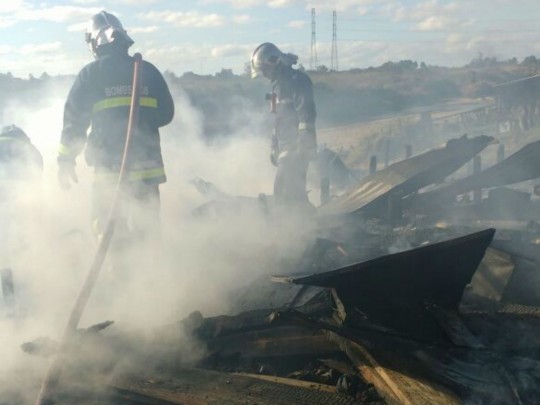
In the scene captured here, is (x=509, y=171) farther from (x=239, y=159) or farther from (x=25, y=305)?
(x=239, y=159)

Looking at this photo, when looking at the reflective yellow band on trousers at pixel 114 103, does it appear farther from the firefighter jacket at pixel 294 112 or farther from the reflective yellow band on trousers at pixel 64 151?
the firefighter jacket at pixel 294 112

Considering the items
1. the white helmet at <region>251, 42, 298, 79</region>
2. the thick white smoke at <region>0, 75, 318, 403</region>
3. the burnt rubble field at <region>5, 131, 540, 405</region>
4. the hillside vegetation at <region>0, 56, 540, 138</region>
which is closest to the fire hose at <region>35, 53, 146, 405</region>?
the burnt rubble field at <region>5, 131, 540, 405</region>

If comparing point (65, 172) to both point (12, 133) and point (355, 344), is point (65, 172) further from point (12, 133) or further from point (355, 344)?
point (355, 344)

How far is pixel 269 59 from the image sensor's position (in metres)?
6.92

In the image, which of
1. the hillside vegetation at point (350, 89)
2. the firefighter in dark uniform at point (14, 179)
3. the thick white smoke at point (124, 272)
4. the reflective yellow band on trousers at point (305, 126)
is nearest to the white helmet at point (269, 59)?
the reflective yellow band on trousers at point (305, 126)

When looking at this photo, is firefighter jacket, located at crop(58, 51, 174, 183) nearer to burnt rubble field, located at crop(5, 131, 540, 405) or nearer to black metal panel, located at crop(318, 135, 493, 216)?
burnt rubble field, located at crop(5, 131, 540, 405)

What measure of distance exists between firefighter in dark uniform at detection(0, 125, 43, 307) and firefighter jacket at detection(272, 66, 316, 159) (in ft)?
9.15

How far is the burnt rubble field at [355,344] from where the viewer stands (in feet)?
9.80

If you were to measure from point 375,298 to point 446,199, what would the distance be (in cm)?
460

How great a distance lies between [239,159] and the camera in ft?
42.1

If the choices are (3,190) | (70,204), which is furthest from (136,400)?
(70,204)

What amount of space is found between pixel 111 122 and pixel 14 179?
1.44m

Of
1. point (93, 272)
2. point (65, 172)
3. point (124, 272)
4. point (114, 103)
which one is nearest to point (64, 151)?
point (65, 172)

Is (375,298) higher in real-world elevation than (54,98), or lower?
lower
